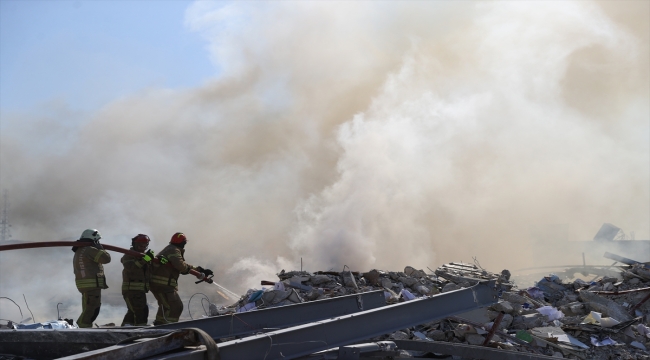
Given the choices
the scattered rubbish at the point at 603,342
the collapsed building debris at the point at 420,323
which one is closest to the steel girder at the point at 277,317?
the collapsed building debris at the point at 420,323

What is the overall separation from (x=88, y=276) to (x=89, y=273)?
4cm

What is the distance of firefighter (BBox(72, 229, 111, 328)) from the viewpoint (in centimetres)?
705

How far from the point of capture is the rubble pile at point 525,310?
6.33m

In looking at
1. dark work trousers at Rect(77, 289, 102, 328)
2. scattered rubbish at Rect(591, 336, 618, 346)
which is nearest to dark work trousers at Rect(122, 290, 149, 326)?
dark work trousers at Rect(77, 289, 102, 328)

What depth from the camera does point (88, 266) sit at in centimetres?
711

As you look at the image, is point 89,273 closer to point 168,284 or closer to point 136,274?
point 136,274

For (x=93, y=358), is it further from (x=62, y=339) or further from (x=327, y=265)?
(x=327, y=265)

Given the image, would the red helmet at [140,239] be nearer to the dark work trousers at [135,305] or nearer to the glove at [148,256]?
the glove at [148,256]

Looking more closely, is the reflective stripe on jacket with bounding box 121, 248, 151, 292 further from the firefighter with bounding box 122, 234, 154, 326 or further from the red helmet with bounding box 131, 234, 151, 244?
the red helmet with bounding box 131, 234, 151, 244

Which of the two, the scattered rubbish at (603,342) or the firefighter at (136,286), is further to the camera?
the firefighter at (136,286)

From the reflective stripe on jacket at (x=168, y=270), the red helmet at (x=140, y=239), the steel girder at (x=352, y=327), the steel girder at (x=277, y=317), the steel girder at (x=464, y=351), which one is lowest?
the steel girder at (x=464, y=351)

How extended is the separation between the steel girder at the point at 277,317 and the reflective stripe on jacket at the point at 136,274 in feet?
10.1

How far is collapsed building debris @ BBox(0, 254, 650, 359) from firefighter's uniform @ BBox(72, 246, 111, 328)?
1.80 meters

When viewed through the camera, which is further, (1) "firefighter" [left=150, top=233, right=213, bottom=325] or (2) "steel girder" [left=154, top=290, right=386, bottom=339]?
(1) "firefighter" [left=150, top=233, right=213, bottom=325]
